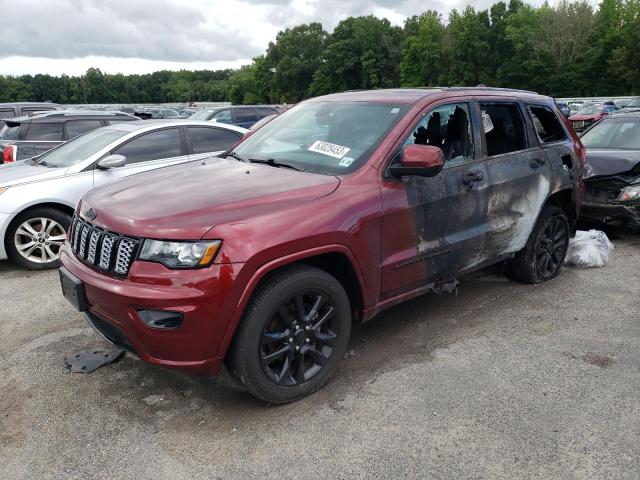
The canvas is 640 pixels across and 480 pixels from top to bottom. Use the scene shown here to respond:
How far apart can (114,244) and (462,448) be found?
2.08 m

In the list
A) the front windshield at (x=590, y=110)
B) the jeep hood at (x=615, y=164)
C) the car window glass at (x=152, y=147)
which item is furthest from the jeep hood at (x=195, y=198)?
the front windshield at (x=590, y=110)

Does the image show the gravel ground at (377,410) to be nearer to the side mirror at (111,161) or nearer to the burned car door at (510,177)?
the burned car door at (510,177)

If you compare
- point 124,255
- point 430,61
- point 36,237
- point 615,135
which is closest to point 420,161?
point 124,255

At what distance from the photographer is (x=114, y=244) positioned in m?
2.90

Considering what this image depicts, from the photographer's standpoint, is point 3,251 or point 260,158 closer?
point 260,158

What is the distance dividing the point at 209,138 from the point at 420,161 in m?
4.37

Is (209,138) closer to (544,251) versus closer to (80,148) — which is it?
(80,148)

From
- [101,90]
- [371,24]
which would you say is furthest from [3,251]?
[101,90]

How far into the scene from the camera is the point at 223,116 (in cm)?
1455

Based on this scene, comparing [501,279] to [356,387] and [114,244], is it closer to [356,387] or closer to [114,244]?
[356,387]

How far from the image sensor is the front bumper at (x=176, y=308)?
8.84ft

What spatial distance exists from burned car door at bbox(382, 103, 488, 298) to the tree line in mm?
57525

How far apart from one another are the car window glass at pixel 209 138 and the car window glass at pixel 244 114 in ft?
26.1

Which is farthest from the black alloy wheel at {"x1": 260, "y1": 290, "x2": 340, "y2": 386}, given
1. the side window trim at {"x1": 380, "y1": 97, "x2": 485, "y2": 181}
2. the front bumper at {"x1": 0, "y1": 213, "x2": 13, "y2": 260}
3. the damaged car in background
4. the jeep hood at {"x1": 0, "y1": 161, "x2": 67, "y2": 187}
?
the damaged car in background
